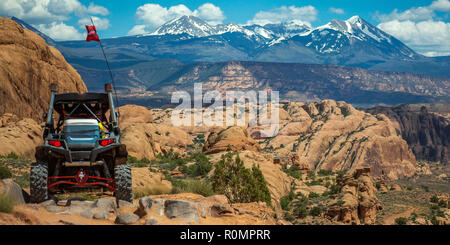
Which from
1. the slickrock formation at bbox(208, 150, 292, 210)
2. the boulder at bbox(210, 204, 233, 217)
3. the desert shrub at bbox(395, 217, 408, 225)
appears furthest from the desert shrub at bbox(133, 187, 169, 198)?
the desert shrub at bbox(395, 217, 408, 225)

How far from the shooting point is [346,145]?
390 ft

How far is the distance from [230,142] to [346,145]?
239 ft

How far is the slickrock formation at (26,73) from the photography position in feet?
160

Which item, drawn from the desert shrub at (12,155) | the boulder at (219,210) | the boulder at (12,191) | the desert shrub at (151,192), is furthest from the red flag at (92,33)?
the desert shrub at (12,155)

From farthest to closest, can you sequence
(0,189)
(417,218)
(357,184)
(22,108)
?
(22,108), (357,184), (417,218), (0,189)

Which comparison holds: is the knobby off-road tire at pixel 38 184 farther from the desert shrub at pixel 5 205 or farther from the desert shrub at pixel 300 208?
the desert shrub at pixel 300 208

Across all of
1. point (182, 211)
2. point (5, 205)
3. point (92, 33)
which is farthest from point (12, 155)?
point (182, 211)

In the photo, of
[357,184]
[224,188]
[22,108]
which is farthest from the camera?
[22,108]

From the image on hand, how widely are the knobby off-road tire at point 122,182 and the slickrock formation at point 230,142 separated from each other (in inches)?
1529

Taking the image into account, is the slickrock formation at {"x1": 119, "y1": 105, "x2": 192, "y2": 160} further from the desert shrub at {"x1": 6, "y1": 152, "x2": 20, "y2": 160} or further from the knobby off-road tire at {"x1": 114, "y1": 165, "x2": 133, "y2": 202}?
the knobby off-road tire at {"x1": 114, "y1": 165, "x2": 133, "y2": 202}

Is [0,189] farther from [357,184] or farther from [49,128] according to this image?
[357,184]
